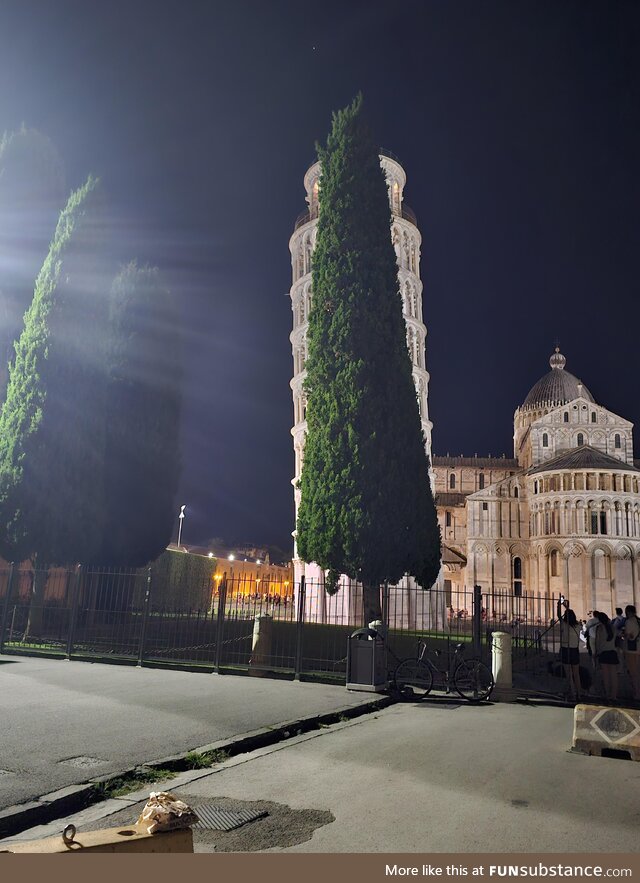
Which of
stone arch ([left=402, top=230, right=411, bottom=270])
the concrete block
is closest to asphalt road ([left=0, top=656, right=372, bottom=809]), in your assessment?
the concrete block

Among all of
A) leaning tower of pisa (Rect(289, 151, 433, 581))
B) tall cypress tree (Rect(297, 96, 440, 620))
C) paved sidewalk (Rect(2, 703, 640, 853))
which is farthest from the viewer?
leaning tower of pisa (Rect(289, 151, 433, 581))

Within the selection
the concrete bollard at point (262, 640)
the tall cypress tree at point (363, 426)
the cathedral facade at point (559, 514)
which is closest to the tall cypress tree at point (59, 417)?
the tall cypress tree at point (363, 426)

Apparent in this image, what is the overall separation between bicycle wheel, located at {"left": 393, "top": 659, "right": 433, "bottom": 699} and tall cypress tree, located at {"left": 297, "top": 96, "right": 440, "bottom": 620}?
769 centimetres

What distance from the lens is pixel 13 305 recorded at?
29.8 meters

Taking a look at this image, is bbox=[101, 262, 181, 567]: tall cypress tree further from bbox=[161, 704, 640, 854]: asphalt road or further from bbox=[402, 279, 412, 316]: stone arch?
bbox=[161, 704, 640, 854]: asphalt road

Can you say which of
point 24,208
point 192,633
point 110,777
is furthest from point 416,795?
point 24,208

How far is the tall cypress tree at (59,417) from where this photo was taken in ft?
75.1

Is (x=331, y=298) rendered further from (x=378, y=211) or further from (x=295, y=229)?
(x=295, y=229)

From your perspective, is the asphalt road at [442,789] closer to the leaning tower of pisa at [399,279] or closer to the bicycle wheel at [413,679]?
the bicycle wheel at [413,679]

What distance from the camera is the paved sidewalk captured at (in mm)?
4586

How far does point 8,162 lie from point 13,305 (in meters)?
8.43

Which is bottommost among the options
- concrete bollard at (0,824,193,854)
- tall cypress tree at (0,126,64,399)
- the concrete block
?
the concrete block

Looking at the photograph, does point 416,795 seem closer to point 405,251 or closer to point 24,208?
point 24,208

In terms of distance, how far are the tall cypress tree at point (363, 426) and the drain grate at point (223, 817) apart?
53.9ft
